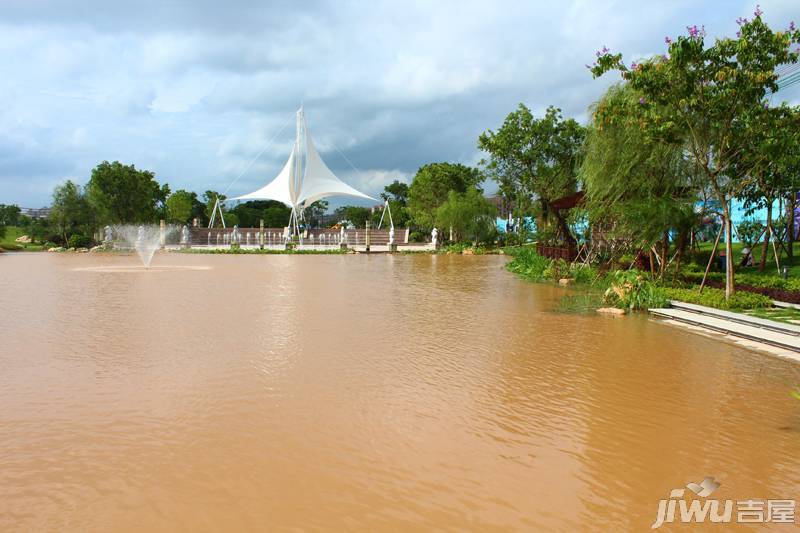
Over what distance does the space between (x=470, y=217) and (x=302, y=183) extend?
26805 mm

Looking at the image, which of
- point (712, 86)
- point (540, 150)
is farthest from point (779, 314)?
point (540, 150)

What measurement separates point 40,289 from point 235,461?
16208 mm

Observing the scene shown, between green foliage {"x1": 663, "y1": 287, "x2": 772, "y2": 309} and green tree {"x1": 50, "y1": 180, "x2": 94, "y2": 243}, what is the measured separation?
53.4m

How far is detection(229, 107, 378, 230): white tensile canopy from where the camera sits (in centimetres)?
6675

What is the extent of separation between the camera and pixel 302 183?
6825 centimetres

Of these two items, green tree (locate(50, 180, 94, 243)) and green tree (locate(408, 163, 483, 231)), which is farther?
green tree (locate(408, 163, 483, 231))

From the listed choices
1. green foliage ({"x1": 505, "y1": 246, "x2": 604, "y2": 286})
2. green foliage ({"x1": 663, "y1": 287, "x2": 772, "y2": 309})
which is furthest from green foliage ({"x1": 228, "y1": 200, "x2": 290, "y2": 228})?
green foliage ({"x1": 663, "y1": 287, "x2": 772, "y2": 309})

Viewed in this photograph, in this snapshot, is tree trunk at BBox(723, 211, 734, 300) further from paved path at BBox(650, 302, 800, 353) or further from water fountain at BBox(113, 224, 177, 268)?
water fountain at BBox(113, 224, 177, 268)

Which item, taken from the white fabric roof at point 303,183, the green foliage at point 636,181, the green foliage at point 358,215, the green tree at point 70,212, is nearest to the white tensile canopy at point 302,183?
the white fabric roof at point 303,183

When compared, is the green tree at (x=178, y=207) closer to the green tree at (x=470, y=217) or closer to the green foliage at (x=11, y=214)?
the green foliage at (x=11, y=214)

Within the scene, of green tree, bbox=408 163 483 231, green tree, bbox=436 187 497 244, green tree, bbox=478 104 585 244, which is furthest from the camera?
green tree, bbox=408 163 483 231

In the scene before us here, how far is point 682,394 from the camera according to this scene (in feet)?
22.0

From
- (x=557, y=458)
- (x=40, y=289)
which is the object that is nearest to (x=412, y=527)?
(x=557, y=458)

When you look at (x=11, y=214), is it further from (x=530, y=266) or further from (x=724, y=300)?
(x=724, y=300)
